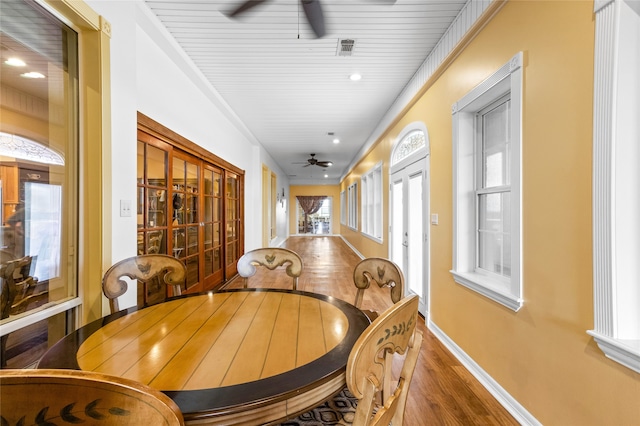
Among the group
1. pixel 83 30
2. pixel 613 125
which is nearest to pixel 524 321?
pixel 613 125

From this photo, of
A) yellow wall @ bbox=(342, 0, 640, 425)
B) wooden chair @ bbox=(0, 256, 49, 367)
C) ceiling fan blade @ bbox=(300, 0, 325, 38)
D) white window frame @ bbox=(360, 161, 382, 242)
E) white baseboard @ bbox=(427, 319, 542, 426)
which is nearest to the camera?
yellow wall @ bbox=(342, 0, 640, 425)

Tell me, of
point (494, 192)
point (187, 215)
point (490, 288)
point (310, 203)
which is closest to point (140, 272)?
point (187, 215)

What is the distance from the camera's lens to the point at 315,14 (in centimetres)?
195

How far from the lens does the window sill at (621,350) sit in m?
1.07

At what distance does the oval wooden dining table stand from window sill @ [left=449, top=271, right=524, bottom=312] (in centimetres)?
109

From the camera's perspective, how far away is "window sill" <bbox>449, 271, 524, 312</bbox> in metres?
1.73

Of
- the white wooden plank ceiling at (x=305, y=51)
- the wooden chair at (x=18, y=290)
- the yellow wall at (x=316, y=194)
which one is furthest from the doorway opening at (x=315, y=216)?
the wooden chair at (x=18, y=290)

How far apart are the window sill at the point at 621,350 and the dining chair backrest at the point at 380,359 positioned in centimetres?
92

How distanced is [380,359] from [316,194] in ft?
46.3

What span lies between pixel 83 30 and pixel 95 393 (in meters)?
2.29

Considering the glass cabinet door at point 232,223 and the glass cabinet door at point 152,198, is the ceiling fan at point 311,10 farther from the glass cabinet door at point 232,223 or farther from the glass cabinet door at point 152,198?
the glass cabinet door at point 232,223

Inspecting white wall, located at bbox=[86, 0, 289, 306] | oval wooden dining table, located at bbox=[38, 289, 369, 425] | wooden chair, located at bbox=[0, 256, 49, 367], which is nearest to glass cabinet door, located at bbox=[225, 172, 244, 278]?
white wall, located at bbox=[86, 0, 289, 306]

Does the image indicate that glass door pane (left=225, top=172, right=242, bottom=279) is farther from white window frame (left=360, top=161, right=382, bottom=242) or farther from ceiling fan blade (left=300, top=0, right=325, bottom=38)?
ceiling fan blade (left=300, top=0, right=325, bottom=38)

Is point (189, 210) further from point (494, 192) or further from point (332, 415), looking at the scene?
point (494, 192)
